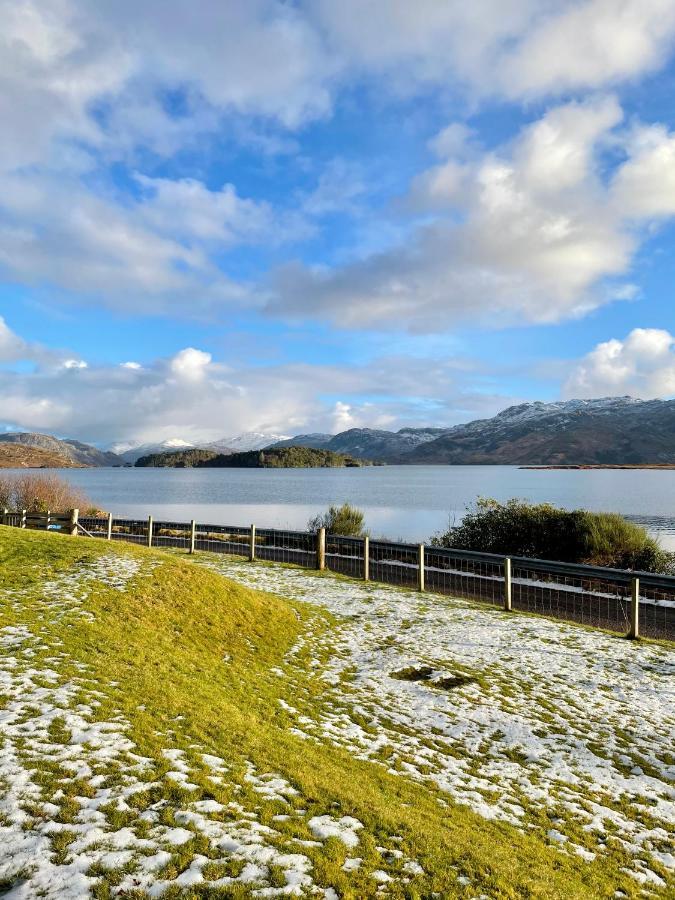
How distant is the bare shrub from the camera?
43125mm

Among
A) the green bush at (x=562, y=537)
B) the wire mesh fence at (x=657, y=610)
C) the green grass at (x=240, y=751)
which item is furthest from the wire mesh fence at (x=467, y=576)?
the green grass at (x=240, y=751)

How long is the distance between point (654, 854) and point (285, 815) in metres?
4.18

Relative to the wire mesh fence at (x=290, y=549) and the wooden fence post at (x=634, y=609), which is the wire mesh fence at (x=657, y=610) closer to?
the wooden fence post at (x=634, y=609)

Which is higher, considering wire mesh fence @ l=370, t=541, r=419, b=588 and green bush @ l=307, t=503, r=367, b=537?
green bush @ l=307, t=503, r=367, b=537

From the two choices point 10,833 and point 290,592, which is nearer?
point 10,833

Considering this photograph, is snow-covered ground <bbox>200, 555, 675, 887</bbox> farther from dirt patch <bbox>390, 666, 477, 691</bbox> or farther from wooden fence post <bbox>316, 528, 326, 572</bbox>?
wooden fence post <bbox>316, 528, 326, 572</bbox>

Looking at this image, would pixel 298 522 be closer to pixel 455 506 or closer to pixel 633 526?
pixel 455 506

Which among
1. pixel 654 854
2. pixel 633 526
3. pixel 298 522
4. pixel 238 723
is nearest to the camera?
pixel 654 854

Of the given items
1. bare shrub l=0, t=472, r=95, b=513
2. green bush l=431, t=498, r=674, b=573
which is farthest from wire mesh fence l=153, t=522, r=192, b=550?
green bush l=431, t=498, r=674, b=573

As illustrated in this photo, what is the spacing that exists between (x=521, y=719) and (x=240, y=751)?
17.4ft

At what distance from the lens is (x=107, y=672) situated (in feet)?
27.6

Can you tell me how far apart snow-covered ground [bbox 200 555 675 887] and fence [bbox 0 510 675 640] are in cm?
269

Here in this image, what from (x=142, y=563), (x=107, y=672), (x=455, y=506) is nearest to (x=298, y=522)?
(x=455, y=506)

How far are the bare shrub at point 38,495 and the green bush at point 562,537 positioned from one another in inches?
1234
